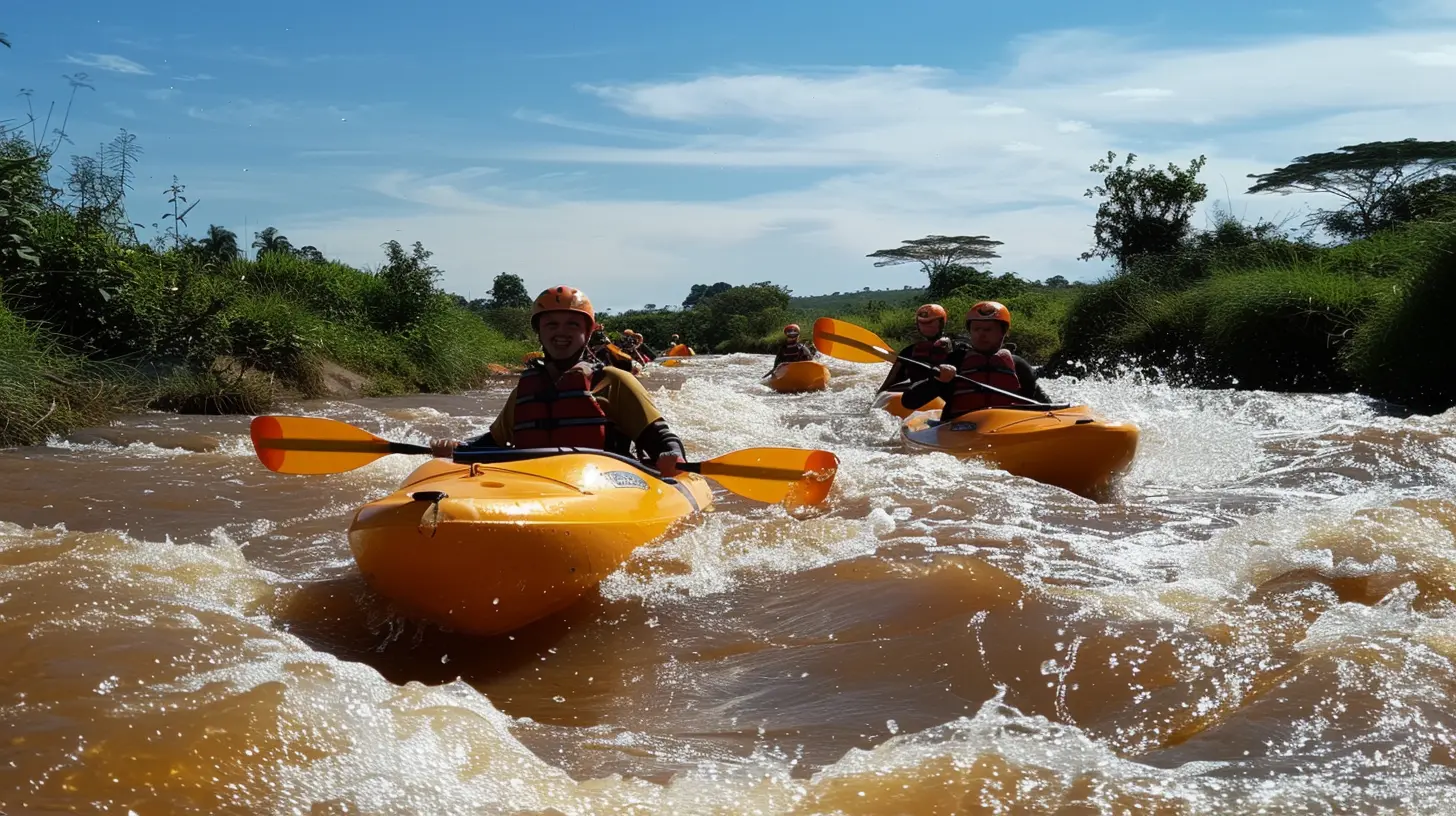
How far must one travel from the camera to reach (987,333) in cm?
700

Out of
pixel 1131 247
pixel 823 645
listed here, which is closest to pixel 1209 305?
pixel 1131 247

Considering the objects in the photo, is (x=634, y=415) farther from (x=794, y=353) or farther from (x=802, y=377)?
(x=794, y=353)

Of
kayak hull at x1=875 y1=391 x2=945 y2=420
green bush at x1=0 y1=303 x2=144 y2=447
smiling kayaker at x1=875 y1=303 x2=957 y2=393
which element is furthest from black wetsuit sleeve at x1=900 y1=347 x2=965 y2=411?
green bush at x1=0 y1=303 x2=144 y2=447

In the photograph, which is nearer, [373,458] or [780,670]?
[780,670]

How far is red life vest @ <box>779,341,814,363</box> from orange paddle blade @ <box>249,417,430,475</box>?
10.6m

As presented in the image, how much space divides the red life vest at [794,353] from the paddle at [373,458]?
10.0 metres

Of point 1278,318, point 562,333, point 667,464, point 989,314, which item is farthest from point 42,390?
point 1278,318

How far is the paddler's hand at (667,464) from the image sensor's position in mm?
4320

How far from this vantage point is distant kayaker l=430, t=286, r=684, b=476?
14.5 feet

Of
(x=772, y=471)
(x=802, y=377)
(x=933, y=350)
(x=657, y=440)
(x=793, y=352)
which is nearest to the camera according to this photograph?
(x=657, y=440)

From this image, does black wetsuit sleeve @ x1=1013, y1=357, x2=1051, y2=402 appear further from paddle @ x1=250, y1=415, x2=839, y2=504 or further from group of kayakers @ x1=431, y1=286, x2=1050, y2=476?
group of kayakers @ x1=431, y1=286, x2=1050, y2=476

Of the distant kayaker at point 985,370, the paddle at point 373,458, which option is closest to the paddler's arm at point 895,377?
the distant kayaker at point 985,370

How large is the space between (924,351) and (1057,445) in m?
3.95

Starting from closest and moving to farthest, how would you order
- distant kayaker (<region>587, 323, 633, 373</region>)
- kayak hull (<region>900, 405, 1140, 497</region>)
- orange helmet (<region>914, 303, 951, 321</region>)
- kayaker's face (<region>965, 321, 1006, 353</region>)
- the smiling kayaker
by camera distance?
kayak hull (<region>900, 405, 1140, 497</region>)
kayaker's face (<region>965, 321, 1006, 353</region>)
the smiling kayaker
orange helmet (<region>914, 303, 951, 321</region>)
distant kayaker (<region>587, 323, 633, 373</region>)
